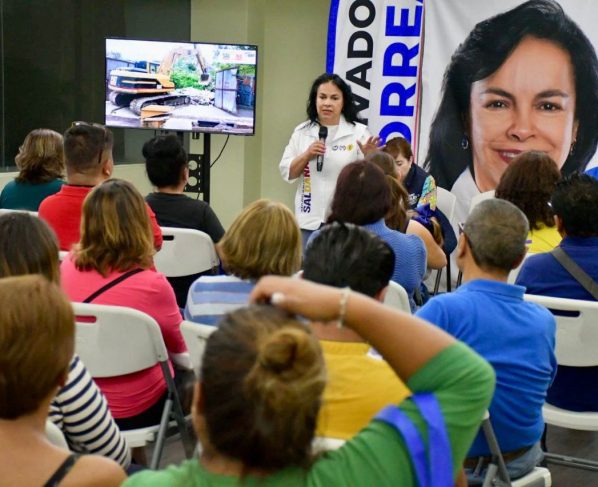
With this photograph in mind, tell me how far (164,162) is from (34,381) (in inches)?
106

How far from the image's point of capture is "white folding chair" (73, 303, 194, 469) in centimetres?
251

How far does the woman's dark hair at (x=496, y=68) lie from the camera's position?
19.5 ft

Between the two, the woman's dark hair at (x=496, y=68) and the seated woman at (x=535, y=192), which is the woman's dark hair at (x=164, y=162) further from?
the woman's dark hair at (x=496, y=68)

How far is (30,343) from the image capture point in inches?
53.7

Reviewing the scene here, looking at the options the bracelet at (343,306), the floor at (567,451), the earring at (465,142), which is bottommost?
the floor at (567,451)

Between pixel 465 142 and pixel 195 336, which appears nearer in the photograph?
pixel 195 336

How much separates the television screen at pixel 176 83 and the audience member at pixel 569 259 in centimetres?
353

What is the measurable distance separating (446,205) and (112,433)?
14.4 feet

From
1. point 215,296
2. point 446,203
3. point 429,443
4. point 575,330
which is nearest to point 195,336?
point 215,296

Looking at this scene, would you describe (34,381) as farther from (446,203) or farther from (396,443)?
(446,203)

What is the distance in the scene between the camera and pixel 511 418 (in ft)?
7.73

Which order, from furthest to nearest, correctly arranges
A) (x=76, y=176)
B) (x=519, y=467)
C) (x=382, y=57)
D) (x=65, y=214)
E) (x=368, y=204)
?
(x=382, y=57) → (x=76, y=176) → (x=65, y=214) → (x=368, y=204) → (x=519, y=467)

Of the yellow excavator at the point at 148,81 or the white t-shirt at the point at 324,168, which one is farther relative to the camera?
the yellow excavator at the point at 148,81

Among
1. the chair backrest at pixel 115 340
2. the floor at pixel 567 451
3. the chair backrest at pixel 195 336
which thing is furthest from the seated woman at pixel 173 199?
the chair backrest at pixel 195 336
